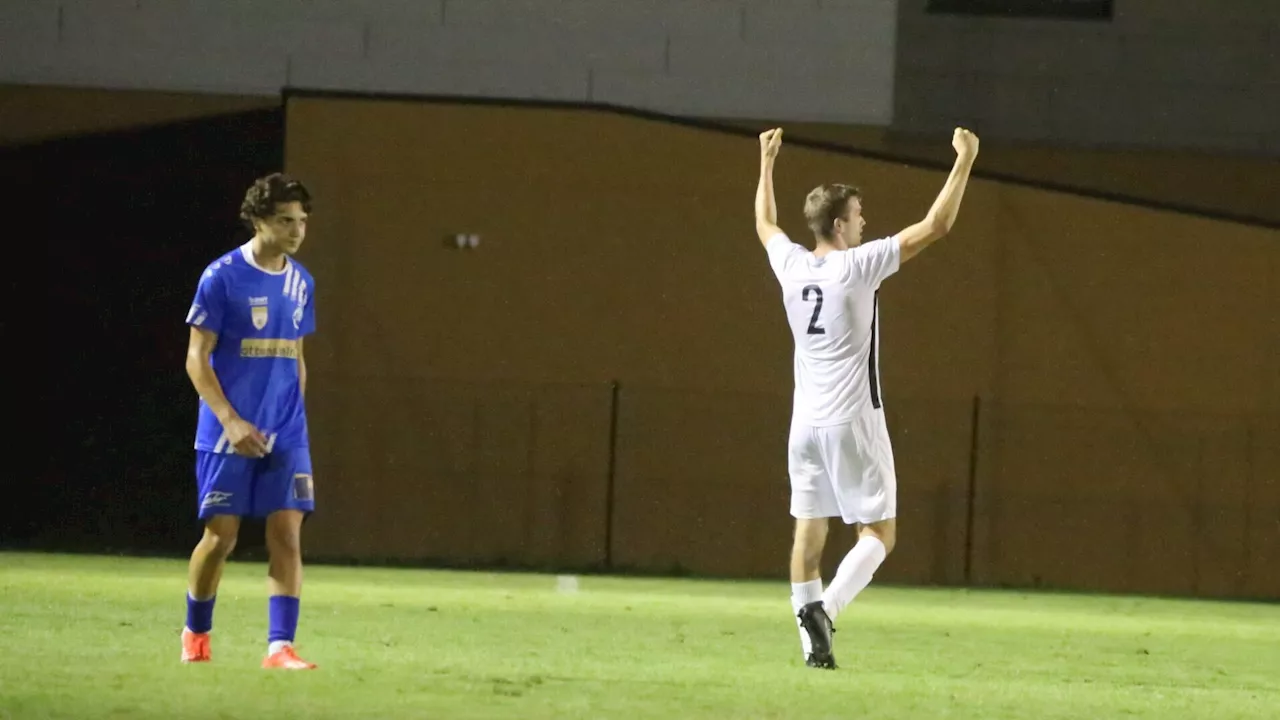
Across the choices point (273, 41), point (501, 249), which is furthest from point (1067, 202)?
point (273, 41)

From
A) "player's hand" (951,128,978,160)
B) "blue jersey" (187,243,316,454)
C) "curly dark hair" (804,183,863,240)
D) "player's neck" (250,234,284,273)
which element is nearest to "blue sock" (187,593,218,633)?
"blue jersey" (187,243,316,454)

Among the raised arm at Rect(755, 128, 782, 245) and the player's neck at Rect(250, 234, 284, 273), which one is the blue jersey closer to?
the player's neck at Rect(250, 234, 284, 273)

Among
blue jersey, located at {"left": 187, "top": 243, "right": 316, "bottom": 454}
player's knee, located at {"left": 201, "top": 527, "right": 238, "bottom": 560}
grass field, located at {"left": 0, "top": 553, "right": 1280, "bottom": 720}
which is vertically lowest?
grass field, located at {"left": 0, "top": 553, "right": 1280, "bottom": 720}

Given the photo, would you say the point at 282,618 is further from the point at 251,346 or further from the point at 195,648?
the point at 251,346

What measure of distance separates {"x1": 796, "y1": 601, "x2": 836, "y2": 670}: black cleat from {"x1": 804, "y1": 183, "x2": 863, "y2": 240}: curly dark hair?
1.50 meters

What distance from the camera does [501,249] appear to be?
16641 millimetres

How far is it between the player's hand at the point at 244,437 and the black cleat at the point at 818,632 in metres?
2.35

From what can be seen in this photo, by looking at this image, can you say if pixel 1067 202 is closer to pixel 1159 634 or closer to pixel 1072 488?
pixel 1072 488

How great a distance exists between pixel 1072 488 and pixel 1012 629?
4.96m

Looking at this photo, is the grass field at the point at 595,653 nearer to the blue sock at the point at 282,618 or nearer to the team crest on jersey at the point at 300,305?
the blue sock at the point at 282,618

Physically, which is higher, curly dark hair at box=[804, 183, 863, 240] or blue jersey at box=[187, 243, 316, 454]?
curly dark hair at box=[804, 183, 863, 240]

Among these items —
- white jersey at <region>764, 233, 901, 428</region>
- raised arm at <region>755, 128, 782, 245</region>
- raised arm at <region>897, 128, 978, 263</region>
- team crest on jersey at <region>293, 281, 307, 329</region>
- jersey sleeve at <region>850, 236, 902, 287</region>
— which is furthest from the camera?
raised arm at <region>755, 128, 782, 245</region>

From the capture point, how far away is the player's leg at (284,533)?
7.62 metres

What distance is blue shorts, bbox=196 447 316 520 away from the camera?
7.59m
